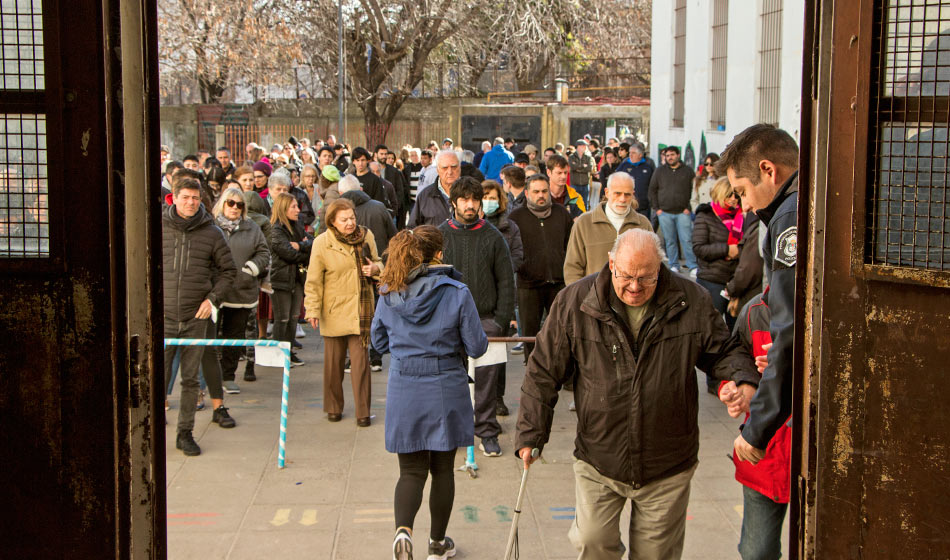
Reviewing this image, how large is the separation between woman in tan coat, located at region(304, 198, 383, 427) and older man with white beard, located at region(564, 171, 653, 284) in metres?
1.60

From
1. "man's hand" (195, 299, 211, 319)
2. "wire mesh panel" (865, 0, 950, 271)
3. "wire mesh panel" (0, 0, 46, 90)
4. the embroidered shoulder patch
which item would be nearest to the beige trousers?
the embroidered shoulder patch

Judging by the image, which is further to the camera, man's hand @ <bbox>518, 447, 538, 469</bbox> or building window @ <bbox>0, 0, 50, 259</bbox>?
man's hand @ <bbox>518, 447, 538, 469</bbox>

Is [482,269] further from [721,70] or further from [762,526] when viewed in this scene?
[721,70]

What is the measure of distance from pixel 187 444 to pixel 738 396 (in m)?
4.63

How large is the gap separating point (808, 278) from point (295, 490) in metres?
4.45

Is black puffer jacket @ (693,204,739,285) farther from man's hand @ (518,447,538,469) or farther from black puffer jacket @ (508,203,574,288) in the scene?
man's hand @ (518,447,538,469)

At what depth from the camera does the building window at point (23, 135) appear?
296cm

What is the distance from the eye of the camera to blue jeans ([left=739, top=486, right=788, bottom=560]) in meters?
4.25

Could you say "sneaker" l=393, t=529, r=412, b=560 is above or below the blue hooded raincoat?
below

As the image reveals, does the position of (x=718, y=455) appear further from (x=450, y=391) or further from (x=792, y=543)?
(x=792, y=543)

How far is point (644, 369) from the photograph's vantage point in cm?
428

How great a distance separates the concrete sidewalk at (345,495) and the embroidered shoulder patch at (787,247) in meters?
2.38

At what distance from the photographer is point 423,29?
2977 cm

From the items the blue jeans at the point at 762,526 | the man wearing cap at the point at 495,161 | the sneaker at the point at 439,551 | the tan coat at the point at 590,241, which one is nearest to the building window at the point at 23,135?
the blue jeans at the point at 762,526
